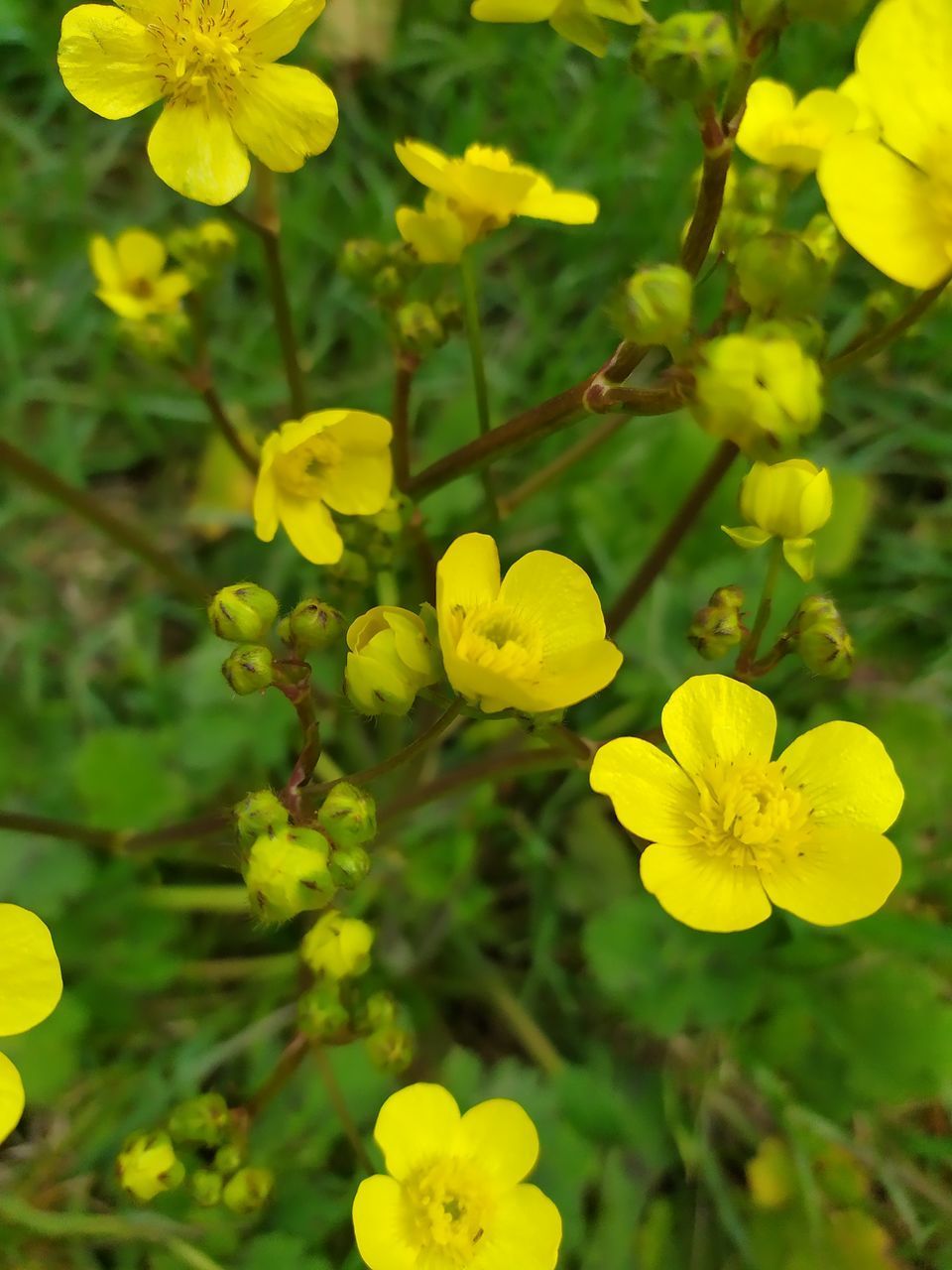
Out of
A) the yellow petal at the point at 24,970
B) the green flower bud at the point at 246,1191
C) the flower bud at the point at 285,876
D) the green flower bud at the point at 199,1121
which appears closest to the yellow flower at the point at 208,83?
the flower bud at the point at 285,876

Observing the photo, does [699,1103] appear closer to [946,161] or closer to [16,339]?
[946,161]

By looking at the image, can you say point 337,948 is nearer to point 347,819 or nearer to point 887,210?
point 347,819

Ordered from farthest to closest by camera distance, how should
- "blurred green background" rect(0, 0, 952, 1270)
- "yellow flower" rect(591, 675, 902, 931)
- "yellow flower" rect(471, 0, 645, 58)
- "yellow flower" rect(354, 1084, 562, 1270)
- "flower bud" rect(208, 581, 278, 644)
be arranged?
1. "blurred green background" rect(0, 0, 952, 1270)
2. "yellow flower" rect(354, 1084, 562, 1270)
3. "flower bud" rect(208, 581, 278, 644)
4. "yellow flower" rect(591, 675, 902, 931)
5. "yellow flower" rect(471, 0, 645, 58)

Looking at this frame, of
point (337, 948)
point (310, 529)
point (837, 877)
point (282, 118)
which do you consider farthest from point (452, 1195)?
point (282, 118)

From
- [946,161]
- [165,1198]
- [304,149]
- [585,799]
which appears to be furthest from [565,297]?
[165,1198]

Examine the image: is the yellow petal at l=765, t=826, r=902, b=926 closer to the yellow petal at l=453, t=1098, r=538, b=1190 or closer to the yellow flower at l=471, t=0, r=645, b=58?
the yellow petal at l=453, t=1098, r=538, b=1190

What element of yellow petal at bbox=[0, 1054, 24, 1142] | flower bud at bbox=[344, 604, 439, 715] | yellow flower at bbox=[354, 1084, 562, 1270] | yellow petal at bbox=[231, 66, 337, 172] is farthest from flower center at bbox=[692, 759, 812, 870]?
yellow petal at bbox=[231, 66, 337, 172]

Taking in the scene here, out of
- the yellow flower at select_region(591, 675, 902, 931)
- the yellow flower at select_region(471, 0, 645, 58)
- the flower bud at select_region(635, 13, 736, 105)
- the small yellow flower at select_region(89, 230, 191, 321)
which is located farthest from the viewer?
the small yellow flower at select_region(89, 230, 191, 321)
